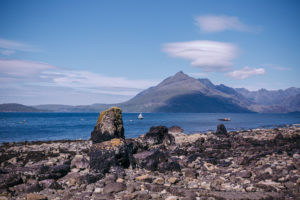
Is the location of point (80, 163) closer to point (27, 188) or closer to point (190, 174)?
point (27, 188)

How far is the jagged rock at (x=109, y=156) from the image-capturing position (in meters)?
14.6

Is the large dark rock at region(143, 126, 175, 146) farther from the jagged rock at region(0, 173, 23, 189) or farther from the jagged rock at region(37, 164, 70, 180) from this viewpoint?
the jagged rock at region(0, 173, 23, 189)

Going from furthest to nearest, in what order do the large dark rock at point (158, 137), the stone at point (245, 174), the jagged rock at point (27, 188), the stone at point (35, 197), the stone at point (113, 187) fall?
the large dark rock at point (158, 137) → the stone at point (245, 174) → the jagged rock at point (27, 188) → the stone at point (113, 187) → the stone at point (35, 197)

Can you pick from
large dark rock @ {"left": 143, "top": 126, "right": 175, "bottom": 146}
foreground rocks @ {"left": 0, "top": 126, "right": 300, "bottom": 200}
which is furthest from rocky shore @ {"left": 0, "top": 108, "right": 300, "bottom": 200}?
large dark rock @ {"left": 143, "top": 126, "right": 175, "bottom": 146}

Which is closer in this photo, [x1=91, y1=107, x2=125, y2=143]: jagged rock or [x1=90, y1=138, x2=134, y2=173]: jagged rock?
[x1=90, y1=138, x2=134, y2=173]: jagged rock

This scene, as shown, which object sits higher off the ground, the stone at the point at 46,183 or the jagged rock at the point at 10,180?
the jagged rock at the point at 10,180

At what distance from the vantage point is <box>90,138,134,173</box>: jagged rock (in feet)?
47.8

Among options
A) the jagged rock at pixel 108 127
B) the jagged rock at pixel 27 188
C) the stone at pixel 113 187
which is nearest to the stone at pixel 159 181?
the stone at pixel 113 187

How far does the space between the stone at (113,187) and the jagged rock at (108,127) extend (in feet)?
36.0

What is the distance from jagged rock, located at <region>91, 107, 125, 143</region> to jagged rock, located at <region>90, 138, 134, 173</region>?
6897 mm

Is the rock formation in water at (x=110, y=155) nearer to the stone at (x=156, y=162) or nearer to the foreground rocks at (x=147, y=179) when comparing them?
the foreground rocks at (x=147, y=179)

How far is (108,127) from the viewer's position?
22.8 m

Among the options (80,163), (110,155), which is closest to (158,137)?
(80,163)

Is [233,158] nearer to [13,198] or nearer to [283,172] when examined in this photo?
[283,172]
